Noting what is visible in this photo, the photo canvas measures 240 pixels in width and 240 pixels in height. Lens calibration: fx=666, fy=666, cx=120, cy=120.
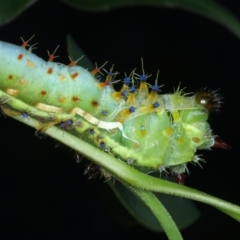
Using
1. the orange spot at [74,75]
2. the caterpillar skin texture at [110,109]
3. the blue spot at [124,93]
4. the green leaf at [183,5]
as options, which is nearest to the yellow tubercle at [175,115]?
the caterpillar skin texture at [110,109]

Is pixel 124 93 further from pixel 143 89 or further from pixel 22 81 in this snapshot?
pixel 22 81

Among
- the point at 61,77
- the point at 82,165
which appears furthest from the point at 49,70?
the point at 82,165

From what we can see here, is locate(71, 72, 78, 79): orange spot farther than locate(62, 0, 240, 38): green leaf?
No

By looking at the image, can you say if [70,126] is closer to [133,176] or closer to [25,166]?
[133,176]

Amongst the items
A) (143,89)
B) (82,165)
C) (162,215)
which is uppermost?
(82,165)

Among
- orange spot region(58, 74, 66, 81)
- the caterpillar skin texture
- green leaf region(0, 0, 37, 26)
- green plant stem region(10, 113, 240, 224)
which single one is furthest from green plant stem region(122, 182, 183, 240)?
green leaf region(0, 0, 37, 26)

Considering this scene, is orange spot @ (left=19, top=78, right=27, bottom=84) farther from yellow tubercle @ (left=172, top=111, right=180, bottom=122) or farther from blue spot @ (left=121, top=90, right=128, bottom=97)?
yellow tubercle @ (left=172, top=111, right=180, bottom=122)

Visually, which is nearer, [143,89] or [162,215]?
[162,215]
